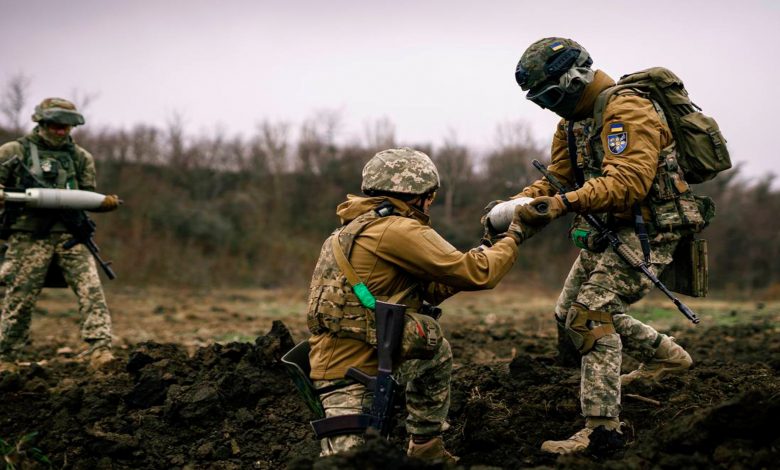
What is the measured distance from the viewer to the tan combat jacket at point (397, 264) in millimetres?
3998

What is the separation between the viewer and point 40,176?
7.62 metres

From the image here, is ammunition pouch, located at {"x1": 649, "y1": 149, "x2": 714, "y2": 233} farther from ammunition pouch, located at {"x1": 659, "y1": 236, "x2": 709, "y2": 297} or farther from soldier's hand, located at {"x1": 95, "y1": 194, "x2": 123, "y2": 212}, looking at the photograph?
soldier's hand, located at {"x1": 95, "y1": 194, "x2": 123, "y2": 212}

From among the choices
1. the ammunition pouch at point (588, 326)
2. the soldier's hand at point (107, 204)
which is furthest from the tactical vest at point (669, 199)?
the soldier's hand at point (107, 204)

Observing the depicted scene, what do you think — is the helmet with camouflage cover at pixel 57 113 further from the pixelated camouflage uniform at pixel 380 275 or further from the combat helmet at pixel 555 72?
the combat helmet at pixel 555 72

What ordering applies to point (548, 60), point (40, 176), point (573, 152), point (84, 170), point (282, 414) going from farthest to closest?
point (84, 170)
point (40, 176)
point (282, 414)
point (573, 152)
point (548, 60)

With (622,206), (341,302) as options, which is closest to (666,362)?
(622,206)

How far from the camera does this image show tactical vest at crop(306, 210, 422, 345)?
4.07 metres

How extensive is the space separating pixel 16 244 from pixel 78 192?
0.80 metres

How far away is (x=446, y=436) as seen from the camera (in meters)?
5.13

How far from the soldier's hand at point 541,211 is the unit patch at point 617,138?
18.9 inches

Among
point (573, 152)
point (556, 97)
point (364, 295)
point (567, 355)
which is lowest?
point (567, 355)

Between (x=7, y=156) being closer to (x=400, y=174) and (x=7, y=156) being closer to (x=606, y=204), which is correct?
(x=400, y=174)

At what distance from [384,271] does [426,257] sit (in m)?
0.27

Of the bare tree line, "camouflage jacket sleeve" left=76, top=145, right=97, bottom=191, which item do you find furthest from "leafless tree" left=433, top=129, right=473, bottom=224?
"camouflage jacket sleeve" left=76, top=145, right=97, bottom=191
